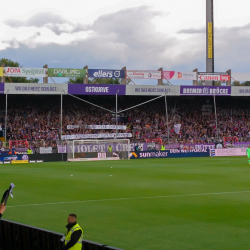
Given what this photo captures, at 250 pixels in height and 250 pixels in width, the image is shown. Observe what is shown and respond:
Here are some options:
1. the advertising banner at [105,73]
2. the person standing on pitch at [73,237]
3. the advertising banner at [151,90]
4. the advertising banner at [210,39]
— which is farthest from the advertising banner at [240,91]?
the person standing on pitch at [73,237]

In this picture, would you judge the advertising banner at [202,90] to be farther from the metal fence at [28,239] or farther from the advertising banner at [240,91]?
the metal fence at [28,239]

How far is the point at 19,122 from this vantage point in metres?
58.4

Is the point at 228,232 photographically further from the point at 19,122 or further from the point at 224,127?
the point at 224,127

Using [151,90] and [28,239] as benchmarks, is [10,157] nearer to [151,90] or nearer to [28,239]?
[151,90]

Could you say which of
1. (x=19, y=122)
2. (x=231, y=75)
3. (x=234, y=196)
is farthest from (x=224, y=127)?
(x=234, y=196)

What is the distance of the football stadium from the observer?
433 inches

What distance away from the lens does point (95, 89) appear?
58375 millimetres

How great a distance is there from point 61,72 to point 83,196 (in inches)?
1567

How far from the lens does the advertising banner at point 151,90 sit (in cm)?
5962

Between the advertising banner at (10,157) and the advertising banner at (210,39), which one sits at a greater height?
the advertising banner at (210,39)

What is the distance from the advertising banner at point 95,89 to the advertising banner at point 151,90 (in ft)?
3.48

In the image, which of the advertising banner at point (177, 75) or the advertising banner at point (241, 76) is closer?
the advertising banner at point (177, 75)

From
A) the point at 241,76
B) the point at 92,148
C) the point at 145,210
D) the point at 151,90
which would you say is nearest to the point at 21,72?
the point at 92,148

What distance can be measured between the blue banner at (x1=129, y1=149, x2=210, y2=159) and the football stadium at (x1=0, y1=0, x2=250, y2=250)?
0.43 ft
